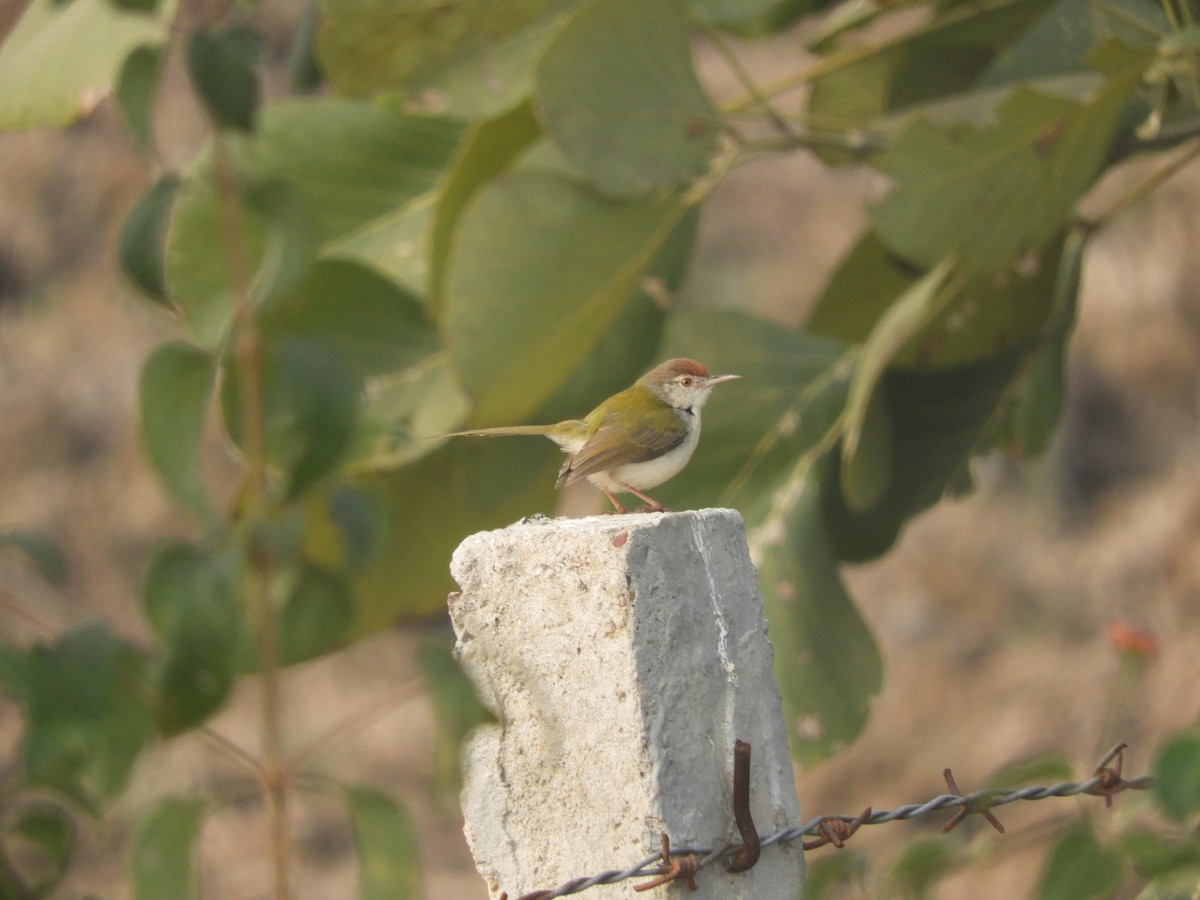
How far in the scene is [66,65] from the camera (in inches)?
149

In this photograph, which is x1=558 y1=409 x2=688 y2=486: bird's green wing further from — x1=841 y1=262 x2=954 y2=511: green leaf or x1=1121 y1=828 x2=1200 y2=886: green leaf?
x1=1121 y1=828 x2=1200 y2=886: green leaf

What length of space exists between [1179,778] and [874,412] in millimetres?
1230

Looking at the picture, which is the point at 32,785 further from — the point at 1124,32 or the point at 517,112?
the point at 1124,32

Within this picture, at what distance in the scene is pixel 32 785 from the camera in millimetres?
1540

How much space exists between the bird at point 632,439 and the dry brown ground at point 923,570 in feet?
14.1

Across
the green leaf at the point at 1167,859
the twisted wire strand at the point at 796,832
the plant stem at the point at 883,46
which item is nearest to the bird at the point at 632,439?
the twisted wire strand at the point at 796,832

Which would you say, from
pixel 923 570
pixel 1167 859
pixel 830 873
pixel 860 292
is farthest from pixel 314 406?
pixel 923 570

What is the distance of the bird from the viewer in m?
2.55

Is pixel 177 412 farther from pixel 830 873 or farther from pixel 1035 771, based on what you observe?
pixel 1035 771

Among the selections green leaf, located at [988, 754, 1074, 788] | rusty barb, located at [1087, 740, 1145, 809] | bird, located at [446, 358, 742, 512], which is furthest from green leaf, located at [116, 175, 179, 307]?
green leaf, located at [988, 754, 1074, 788]

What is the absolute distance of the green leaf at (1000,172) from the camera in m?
3.29

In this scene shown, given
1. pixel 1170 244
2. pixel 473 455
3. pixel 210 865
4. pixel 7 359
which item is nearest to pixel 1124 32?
pixel 473 455

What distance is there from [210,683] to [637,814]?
531 mm

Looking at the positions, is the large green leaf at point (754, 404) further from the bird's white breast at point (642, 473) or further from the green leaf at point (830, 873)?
the green leaf at point (830, 873)
